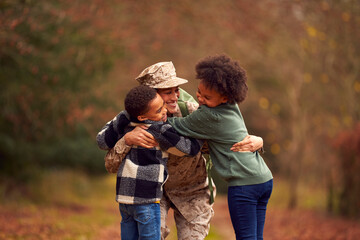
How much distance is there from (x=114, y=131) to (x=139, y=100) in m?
0.39

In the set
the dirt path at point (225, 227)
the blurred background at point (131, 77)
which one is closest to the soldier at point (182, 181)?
the blurred background at point (131, 77)

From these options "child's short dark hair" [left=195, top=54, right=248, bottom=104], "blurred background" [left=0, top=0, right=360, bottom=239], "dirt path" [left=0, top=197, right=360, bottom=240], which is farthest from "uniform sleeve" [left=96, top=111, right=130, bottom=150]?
"dirt path" [left=0, top=197, right=360, bottom=240]

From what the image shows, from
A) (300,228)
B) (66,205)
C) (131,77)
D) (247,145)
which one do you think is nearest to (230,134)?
(247,145)

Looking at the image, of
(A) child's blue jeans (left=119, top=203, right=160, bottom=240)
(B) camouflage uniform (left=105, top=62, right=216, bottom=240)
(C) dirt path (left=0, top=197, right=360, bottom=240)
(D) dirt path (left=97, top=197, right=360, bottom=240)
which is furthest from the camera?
(D) dirt path (left=97, top=197, right=360, bottom=240)

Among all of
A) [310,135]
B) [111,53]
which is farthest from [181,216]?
[310,135]

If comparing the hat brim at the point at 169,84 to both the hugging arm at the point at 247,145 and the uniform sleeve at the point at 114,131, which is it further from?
the hugging arm at the point at 247,145

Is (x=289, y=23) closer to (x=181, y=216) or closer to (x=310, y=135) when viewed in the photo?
(x=310, y=135)

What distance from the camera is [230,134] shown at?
355 cm

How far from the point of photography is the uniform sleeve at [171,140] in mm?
3497

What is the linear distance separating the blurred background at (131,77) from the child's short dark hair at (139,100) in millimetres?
3190

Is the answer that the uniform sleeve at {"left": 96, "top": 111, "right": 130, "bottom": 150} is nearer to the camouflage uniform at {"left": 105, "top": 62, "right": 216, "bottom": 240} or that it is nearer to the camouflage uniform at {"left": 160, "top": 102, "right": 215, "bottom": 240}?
the camouflage uniform at {"left": 105, "top": 62, "right": 216, "bottom": 240}

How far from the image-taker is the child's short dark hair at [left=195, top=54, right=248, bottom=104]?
11.4 ft

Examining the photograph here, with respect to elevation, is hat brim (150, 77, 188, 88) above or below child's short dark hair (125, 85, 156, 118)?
above

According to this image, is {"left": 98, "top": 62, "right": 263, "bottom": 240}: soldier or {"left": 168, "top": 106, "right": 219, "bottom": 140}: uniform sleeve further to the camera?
{"left": 98, "top": 62, "right": 263, "bottom": 240}: soldier
